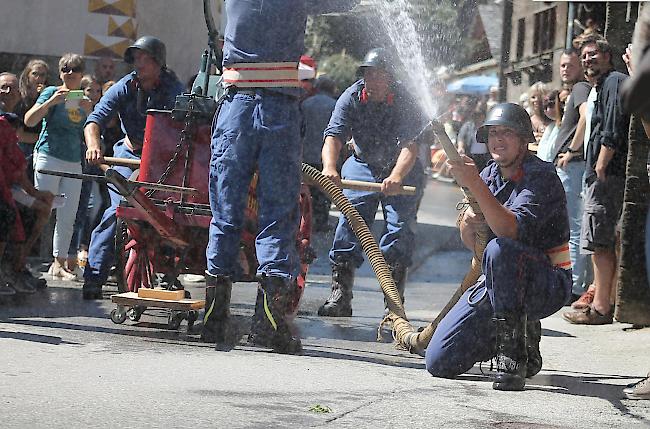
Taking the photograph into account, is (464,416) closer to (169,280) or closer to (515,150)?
(515,150)

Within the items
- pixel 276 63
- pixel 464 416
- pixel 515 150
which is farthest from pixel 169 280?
pixel 464 416

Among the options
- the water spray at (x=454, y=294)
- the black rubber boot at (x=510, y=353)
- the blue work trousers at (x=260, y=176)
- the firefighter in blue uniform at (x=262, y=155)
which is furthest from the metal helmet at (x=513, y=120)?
the blue work trousers at (x=260, y=176)

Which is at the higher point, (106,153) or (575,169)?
(575,169)

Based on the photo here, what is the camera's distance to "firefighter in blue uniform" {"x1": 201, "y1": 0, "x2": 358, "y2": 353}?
22.5ft

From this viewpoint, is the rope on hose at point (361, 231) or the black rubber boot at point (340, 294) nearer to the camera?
the rope on hose at point (361, 231)

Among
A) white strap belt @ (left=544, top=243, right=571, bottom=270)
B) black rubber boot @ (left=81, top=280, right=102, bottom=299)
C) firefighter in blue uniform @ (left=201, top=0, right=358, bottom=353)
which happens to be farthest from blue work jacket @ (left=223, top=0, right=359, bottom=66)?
black rubber boot @ (left=81, top=280, right=102, bottom=299)

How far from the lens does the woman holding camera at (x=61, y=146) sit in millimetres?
10336

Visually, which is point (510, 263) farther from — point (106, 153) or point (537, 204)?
point (106, 153)

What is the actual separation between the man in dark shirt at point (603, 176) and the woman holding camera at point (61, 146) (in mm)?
3837

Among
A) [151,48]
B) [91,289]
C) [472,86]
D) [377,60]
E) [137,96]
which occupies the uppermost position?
[472,86]

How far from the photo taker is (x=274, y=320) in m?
6.84

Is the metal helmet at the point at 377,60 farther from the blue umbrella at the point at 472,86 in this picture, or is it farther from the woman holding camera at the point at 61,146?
the blue umbrella at the point at 472,86

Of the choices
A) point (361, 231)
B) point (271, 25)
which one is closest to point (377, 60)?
point (361, 231)

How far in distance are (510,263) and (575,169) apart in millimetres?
4199
